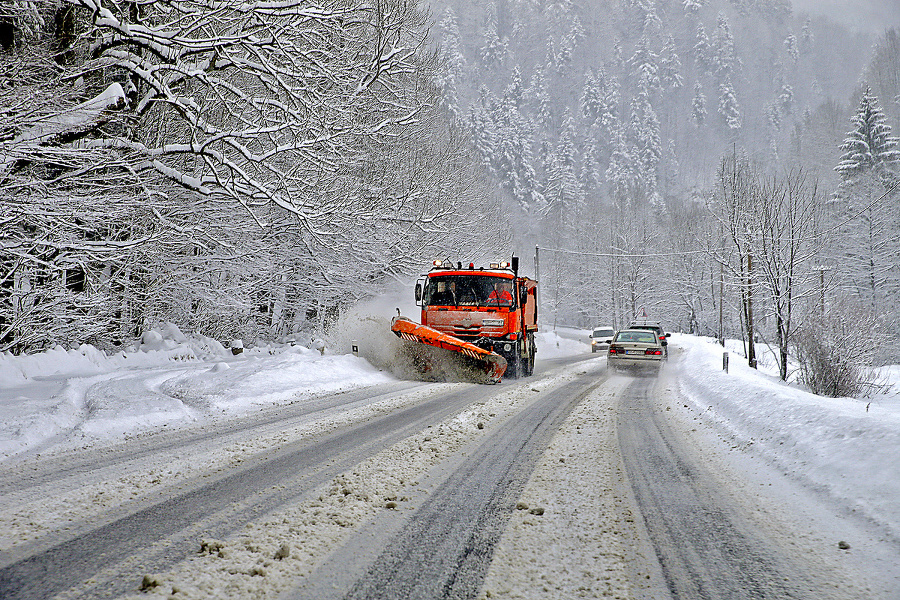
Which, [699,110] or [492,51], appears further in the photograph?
[492,51]

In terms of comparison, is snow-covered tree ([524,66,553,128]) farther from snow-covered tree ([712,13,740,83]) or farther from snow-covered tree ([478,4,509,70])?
snow-covered tree ([712,13,740,83])

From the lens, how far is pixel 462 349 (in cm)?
1243

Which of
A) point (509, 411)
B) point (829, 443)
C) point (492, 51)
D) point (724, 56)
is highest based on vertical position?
point (724, 56)

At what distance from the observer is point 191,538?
3322 millimetres

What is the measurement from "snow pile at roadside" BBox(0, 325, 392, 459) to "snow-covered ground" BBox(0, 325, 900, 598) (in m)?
0.03

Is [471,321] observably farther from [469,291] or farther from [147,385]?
[147,385]

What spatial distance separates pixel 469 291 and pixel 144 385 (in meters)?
7.79

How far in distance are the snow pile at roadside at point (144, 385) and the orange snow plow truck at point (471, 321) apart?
162 cm

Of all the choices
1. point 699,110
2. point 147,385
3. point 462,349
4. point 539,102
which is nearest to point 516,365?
point 462,349

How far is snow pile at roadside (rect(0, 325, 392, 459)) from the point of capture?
6.45 metres

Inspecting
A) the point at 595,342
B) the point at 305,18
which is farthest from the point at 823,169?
the point at 305,18

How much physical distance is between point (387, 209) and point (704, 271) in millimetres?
53340

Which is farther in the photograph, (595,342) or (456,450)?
(595,342)

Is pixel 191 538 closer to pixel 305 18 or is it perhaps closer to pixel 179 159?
pixel 305 18
